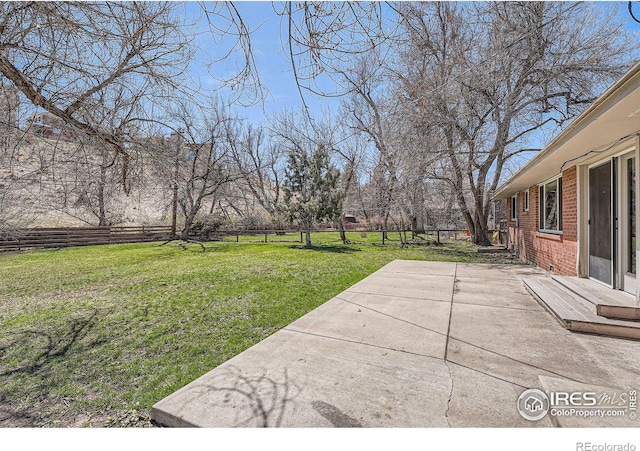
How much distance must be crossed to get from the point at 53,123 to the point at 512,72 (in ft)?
38.4

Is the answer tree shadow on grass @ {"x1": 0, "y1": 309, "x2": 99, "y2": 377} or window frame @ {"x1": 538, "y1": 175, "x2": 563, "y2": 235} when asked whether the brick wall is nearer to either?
window frame @ {"x1": 538, "y1": 175, "x2": 563, "y2": 235}

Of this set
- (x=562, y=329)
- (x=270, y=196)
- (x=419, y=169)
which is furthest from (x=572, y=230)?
(x=270, y=196)

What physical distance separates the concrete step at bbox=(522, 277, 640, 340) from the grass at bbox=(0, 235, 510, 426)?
315cm

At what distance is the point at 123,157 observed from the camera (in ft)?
10.9

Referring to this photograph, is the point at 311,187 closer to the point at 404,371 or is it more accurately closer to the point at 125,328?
the point at 125,328

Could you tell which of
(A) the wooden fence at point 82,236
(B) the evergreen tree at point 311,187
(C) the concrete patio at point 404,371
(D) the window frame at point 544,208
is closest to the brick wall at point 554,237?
(D) the window frame at point 544,208

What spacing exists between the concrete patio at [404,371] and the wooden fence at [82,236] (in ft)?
48.2

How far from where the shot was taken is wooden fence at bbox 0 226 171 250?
13.8 metres

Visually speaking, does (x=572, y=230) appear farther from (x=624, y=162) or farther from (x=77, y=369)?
(x=77, y=369)

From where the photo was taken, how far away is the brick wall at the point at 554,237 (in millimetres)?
5648

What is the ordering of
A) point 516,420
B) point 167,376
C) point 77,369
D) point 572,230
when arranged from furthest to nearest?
point 572,230, point 77,369, point 167,376, point 516,420

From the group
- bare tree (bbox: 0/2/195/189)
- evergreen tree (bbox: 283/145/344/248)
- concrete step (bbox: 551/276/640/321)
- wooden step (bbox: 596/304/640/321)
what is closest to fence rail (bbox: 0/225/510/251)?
evergreen tree (bbox: 283/145/344/248)

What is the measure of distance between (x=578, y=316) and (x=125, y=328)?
5.53 metres

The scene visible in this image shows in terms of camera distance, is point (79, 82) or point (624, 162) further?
point (624, 162)
